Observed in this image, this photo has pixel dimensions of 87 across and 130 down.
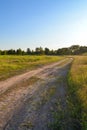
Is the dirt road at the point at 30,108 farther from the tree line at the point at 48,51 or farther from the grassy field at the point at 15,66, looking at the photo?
the tree line at the point at 48,51

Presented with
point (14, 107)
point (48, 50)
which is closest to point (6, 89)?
point (14, 107)

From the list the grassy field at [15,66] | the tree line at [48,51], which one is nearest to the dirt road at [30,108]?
the grassy field at [15,66]

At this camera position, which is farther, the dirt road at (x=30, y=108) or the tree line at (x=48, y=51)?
the tree line at (x=48, y=51)

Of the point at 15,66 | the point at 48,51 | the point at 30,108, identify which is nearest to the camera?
the point at 30,108

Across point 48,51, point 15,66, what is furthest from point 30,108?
point 48,51

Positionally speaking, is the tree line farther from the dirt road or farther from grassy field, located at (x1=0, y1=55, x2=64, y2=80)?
the dirt road

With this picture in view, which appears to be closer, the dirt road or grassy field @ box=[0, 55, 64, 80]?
the dirt road

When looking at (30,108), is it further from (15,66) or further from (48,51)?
(48,51)

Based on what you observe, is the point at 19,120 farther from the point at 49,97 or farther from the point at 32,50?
the point at 32,50

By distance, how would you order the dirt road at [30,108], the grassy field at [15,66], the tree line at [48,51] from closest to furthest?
the dirt road at [30,108]
the grassy field at [15,66]
the tree line at [48,51]

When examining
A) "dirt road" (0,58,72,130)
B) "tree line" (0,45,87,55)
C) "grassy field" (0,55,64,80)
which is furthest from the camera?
"tree line" (0,45,87,55)

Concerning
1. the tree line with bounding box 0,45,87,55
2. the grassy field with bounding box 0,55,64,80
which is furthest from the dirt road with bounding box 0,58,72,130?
the tree line with bounding box 0,45,87,55

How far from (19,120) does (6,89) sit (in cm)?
590

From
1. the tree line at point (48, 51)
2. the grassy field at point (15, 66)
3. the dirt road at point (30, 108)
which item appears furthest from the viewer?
the tree line at point (48, 51)
